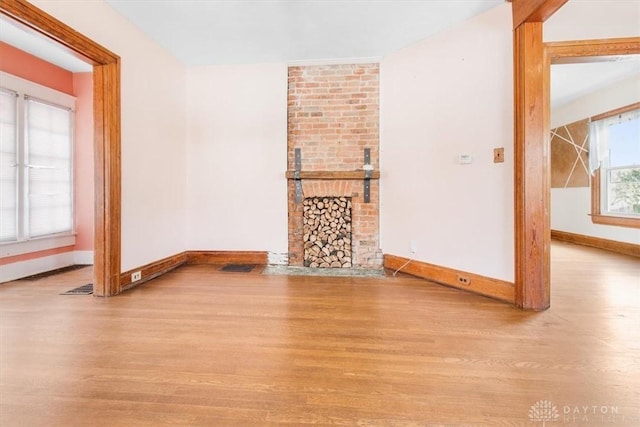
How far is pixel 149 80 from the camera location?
3.06 m

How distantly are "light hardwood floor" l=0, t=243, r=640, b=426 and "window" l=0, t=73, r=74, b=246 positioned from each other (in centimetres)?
95

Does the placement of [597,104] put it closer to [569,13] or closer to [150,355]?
[569,13]

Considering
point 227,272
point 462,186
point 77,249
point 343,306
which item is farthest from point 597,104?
point 77,249

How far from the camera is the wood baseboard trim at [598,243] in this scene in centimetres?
422

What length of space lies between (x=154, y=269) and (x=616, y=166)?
6865 mm

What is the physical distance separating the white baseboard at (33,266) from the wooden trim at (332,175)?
3001 mm

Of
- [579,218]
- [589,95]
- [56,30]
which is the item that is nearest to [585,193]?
[579,218]

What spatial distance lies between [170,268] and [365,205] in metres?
2.47

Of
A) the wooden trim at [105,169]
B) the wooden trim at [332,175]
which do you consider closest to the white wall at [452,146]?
the wooden trim at [332,175]

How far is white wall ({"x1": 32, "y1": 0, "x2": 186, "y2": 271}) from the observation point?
2.54 metres

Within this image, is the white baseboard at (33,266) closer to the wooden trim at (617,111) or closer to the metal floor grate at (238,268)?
the metal floor grate at (238,268)

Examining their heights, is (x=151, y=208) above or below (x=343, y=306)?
above

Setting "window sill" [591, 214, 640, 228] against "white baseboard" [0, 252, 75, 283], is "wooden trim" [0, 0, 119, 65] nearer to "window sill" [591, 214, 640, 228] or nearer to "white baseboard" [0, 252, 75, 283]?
"white baseboard" [0, 252, 75, 283]

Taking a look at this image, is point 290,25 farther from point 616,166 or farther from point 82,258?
point 616,166
